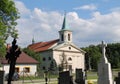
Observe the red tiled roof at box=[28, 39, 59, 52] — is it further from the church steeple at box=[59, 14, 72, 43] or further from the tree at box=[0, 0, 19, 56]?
the tree at box=[0, 0, 19, 56]

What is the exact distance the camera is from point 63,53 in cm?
8938

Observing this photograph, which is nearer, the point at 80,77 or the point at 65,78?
the point at 65,78

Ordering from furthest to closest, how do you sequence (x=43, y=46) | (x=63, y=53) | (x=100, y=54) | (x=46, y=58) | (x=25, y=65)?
(x=43, y=46)
(x=100, y=54)
(x=46, y=58)
(x=63, y=53)
(x=25, y=65)

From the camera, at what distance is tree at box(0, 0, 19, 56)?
117 feet

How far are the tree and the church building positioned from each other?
4770cm

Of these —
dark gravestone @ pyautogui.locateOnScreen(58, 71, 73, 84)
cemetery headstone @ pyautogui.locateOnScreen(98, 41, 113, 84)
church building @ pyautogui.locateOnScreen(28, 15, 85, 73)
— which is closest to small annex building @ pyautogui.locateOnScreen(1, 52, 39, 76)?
church building @ pyautogui.locateOnScreen(28, 15, 85, 73)

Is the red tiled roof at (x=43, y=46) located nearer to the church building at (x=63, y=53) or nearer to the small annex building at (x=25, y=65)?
the church building at (x=63, y=53)

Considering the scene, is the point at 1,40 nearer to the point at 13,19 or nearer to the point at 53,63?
the point at 13,19

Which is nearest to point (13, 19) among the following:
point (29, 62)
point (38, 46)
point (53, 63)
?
point (29, 62)

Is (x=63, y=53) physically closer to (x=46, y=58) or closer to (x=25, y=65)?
(x=46, y=58)

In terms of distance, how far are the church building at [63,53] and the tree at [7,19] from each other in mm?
47698

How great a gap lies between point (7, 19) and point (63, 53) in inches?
2040

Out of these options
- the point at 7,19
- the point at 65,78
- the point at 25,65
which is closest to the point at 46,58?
the point at 25,65

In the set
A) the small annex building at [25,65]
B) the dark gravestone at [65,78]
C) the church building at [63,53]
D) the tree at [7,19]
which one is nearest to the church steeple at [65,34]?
the church building at [63,53]
